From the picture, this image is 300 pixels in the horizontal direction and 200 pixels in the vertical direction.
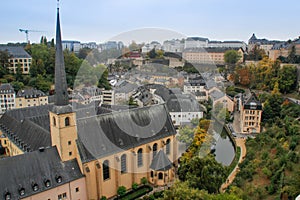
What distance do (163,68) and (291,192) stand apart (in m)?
68.1

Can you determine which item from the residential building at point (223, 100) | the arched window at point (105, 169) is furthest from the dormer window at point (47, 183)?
the residential building at point (223, 100)

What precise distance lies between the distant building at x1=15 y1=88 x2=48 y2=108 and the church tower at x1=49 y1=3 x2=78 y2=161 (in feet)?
118

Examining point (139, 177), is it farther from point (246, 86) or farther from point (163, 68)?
point (163, 68)

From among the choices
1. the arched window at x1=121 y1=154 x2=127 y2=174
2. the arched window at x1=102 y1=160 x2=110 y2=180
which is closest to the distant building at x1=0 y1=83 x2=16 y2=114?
the arched window at x1=121 y1=154 x2=127 y2=174

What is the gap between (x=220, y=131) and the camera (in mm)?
46938

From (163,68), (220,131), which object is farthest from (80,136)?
(163,68)

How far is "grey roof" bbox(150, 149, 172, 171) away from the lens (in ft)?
96.1

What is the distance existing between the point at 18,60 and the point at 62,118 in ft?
190

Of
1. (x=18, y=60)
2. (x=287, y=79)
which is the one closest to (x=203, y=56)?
(x=287, y=79)

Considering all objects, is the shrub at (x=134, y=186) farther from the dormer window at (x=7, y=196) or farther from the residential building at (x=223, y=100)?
the residential building at (x=223, y=100)

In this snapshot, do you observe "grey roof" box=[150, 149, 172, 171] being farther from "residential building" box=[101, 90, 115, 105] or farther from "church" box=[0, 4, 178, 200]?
"residential building" box=[101, 90, 115, 105]

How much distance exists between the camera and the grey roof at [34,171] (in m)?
21.3

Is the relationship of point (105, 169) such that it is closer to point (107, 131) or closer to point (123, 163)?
point (123, 163)

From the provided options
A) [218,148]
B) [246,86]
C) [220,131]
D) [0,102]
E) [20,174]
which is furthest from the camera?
[246,86]
